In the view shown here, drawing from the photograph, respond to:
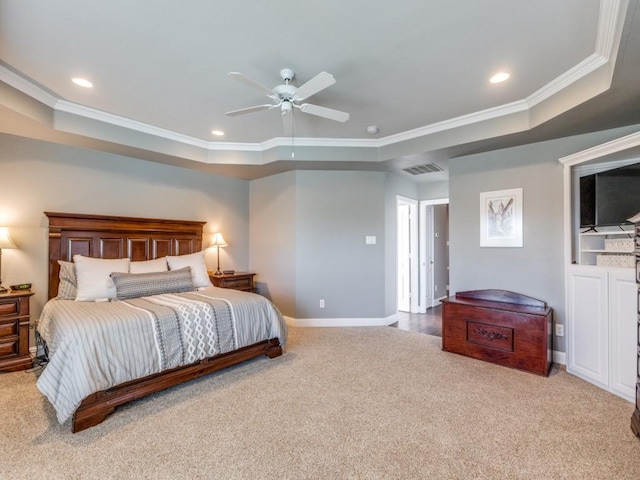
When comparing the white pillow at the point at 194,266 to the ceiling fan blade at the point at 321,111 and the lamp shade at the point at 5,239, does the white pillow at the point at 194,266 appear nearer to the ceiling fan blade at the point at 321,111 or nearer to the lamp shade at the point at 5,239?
the lamp shade at the point at 5,239

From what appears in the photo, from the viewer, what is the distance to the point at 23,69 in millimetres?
2447

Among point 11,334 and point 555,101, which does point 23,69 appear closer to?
point 11,334

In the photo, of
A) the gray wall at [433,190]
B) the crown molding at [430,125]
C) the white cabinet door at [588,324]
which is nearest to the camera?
the crown molding at [430,125]

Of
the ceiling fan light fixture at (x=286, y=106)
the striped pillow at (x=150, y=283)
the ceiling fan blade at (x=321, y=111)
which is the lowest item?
the striped pillow at (x=150, y=283)

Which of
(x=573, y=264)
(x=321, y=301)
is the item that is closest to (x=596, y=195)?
(x=573, y=264)

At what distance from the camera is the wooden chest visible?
9.55 feet

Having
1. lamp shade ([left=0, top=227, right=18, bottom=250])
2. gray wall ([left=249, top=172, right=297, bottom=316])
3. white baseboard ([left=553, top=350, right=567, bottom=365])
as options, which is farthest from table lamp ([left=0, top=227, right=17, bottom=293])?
white baseboard ([left=553, top=350, right=567, bottom=365])

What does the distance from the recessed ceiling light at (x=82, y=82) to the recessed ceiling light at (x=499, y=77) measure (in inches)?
135

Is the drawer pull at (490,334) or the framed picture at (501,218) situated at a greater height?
the framed picture at (501,218)

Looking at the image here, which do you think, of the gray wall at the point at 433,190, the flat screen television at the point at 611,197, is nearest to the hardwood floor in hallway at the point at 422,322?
the gray wall at the point at 433,190

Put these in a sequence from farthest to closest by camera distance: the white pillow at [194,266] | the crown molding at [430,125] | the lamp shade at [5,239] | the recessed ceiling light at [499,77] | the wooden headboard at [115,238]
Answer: the white pillow at [194,266] → the wooden headboard at [115,238] → the lamp shade at [5,239] → the recessed ceiling light at [499,77] → the crown molding at [430,125]

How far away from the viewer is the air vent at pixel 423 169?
443 cm

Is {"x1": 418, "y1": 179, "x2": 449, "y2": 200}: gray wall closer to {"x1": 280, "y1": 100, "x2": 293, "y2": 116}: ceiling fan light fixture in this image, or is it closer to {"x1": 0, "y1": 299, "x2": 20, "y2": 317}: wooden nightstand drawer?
{"x1": 280, "y1": 100, "x2": 293, "y2": 116}: ceiling fan light fixture

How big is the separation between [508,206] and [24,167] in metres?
5.30
